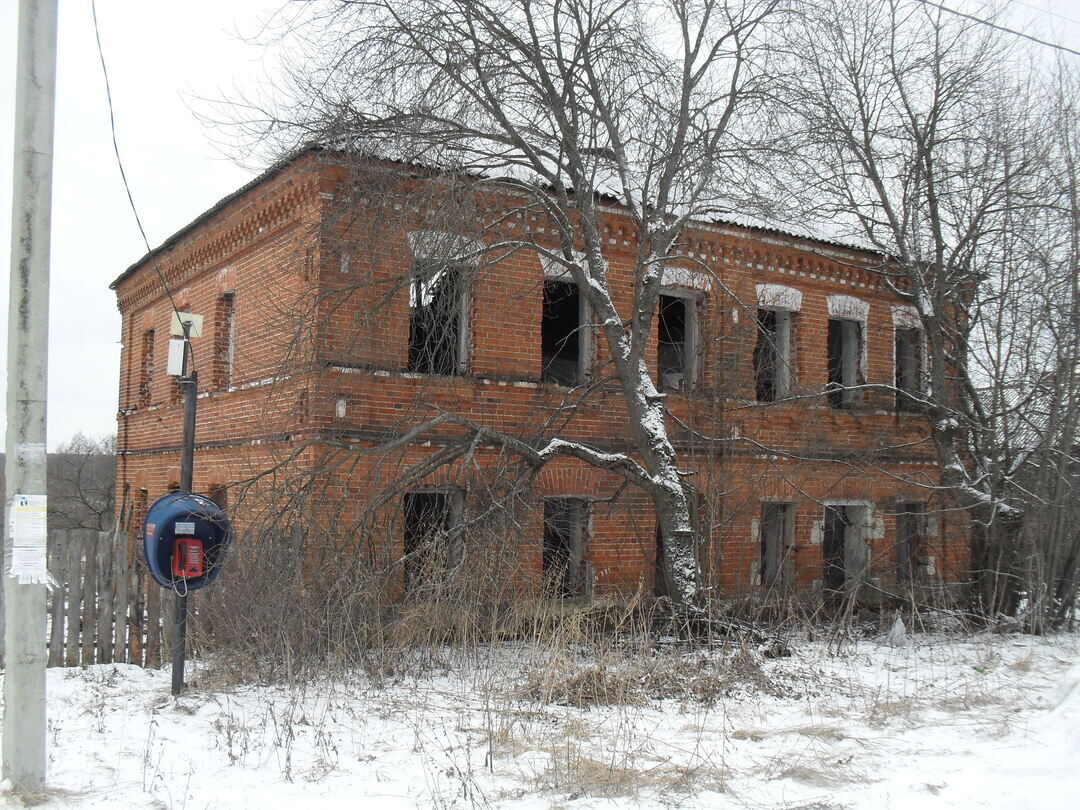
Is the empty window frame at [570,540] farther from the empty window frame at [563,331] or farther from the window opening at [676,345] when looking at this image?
the window opening at [676,345]

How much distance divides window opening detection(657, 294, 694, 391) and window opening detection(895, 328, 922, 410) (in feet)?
12.9

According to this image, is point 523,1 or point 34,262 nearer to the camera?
point 34,262

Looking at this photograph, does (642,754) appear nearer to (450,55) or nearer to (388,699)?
(388,699)

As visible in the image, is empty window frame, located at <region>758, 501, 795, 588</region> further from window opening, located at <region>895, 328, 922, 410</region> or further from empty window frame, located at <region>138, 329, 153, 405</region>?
empty window frame, located at <region>138, 329, 153, 405</region>

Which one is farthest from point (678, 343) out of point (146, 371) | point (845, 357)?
point (146, 371)

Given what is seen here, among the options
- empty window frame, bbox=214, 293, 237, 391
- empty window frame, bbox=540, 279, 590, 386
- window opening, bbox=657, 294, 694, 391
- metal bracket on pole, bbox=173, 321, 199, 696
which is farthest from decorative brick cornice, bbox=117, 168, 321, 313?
window opening, bbox=657, 294, 694, 391

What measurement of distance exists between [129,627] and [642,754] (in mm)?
5615

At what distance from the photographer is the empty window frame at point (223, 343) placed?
1384 centimetres

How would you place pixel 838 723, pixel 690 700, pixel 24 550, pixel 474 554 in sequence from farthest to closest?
pixel 474 554 → pixel 690 700 → pixel 838 723 → pixel 24 550

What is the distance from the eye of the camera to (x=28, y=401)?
5.55 meters

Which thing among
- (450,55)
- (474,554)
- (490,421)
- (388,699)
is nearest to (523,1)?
(450,55)

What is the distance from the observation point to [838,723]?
728 cm

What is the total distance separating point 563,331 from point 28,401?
33.4 ft

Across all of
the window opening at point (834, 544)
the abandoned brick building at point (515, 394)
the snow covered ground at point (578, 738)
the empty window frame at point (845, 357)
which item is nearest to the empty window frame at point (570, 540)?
the abandoned brick building at point (515, 394)
